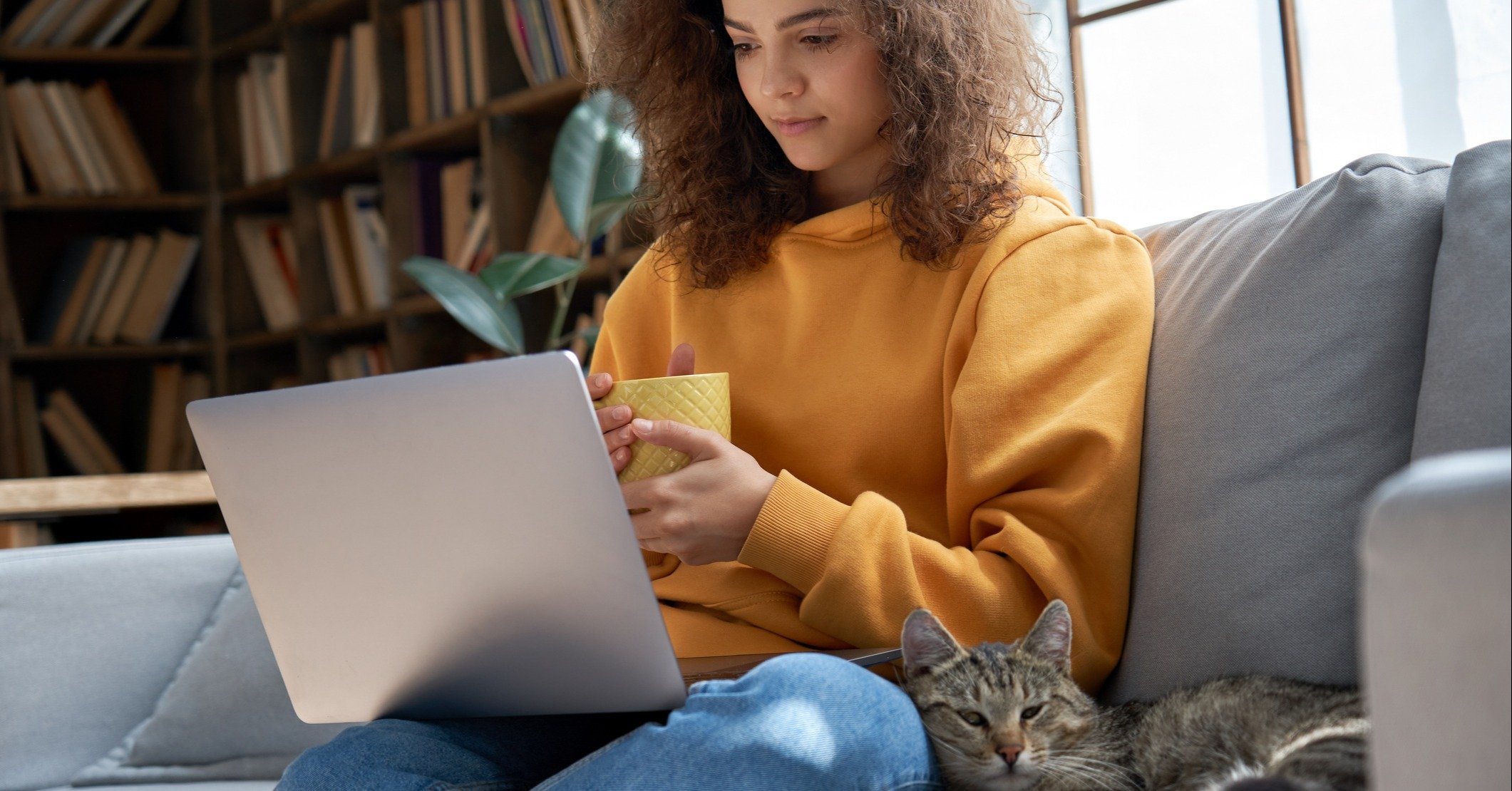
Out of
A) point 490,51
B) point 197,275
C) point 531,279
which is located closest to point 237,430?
point 531,279

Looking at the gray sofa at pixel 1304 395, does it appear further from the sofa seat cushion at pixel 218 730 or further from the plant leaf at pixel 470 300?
the plant leaf at pixel 470 300

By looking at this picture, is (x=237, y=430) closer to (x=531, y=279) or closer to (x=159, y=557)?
(x=159, y=557)

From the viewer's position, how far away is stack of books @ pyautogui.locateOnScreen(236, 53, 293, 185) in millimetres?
3764

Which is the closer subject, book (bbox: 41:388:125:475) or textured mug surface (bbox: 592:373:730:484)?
textured mug surface (bbox: 592:373:730:484)

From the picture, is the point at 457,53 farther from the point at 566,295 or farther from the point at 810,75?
the point at 810,75

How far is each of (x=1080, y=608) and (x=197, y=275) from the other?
142 inches

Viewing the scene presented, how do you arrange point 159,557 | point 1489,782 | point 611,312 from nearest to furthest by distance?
point 1489,782 → point 611,312 → point 159,557

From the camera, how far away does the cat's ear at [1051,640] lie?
1.04 m

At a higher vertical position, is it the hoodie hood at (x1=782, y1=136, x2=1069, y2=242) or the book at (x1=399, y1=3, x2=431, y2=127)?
the book at (x1=399, y1=3, x2=431, y2=127)

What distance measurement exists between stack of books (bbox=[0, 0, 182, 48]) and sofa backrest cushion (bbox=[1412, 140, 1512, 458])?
392 cm

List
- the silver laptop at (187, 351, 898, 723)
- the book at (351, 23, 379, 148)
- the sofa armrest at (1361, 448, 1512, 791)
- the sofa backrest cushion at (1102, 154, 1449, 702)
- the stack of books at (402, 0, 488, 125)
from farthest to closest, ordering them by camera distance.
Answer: the book at (351, 23, 379, 148) < the stack of books at (402, 0, 488, 125) < the sofa backrest cushion at (1102, 154, 1449, 702) < the silver laptop at (187, 351, 898, 723) < the sofa armrest at (1361, 448, 1512, 791)

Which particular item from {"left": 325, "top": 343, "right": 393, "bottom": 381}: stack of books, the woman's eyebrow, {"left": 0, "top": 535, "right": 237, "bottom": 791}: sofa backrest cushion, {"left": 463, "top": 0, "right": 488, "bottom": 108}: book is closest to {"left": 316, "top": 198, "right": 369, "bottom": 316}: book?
{"left": 325, "top": 343, "right": 393, "bottom": 381}: stack of books

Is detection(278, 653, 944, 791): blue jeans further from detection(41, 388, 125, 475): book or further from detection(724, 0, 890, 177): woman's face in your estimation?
detection(41, 388, 125, 475): book

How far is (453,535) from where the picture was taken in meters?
0.85
